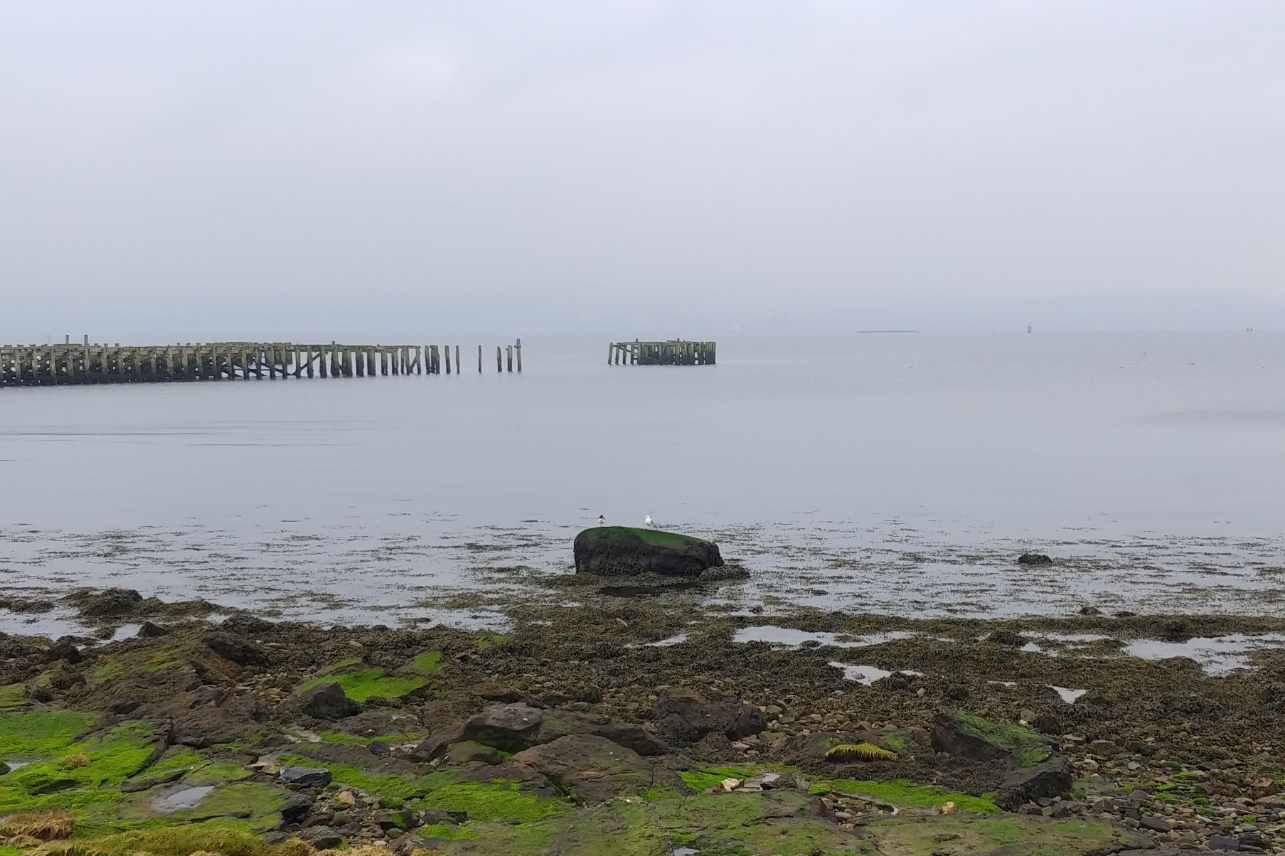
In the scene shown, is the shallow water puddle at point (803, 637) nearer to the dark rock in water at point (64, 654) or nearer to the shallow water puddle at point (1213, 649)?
the shallow water puddle at point (1213, 649)

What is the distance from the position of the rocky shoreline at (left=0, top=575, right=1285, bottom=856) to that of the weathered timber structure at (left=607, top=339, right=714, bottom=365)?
338 feet

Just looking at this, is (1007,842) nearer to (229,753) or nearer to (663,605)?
(229,753)

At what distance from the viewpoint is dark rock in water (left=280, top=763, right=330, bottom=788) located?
23.9ft

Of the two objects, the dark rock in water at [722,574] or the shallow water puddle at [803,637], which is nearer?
the shallow water puddle at [803,637]

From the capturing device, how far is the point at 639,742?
7.90 m

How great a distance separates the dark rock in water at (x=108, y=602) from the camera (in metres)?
13.7

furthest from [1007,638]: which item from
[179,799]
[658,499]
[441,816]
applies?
[658,499]

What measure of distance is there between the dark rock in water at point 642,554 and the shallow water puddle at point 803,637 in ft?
9.68

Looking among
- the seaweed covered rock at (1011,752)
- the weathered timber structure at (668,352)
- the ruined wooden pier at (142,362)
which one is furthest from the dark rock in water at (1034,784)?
the weathered timber structure at (668,352)

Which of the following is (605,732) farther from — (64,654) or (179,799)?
(64,654)

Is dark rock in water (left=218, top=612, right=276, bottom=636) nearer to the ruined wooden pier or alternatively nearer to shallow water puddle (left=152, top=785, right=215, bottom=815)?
shallow water puddle (left=152, top=785, right=215, bottom=815)

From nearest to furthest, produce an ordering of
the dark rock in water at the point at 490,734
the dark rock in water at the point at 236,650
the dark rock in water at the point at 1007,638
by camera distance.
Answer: the dark rock in water at the point at 490,734
the dark rock in water at the point at 236,650
the dark rock in water at the point at 1007,638

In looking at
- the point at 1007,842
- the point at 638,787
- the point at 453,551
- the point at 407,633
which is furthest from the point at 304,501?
the point at 1007,842

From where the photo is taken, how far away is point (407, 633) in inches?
487
